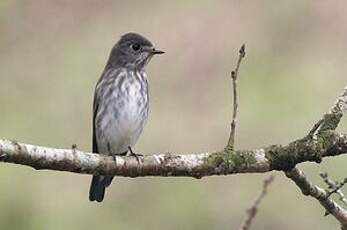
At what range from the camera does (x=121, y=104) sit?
5.12 meters

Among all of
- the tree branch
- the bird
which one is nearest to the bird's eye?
the bird

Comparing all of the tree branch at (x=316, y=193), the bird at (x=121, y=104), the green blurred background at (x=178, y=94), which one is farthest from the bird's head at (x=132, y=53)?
the green blurred background at (x=178, y=94)

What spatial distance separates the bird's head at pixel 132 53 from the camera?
5.38 meters

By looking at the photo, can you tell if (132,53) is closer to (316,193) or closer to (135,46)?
(135,46)

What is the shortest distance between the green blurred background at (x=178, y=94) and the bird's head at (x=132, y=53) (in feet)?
9.70

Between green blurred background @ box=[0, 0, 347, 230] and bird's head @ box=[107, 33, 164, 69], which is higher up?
green blurred background @ box=[0, 0, 347, 230]

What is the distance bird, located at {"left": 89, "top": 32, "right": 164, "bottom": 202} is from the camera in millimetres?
5117

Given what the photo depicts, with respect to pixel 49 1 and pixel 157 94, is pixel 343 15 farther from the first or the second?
pixel 49 1

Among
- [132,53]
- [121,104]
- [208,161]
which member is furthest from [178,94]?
[208,161]

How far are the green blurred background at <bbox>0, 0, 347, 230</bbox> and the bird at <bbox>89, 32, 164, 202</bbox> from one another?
2983mm

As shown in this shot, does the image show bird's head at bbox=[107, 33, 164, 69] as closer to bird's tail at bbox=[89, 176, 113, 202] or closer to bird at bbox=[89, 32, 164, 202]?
bird at bbox=[89, 32, 164, 202]

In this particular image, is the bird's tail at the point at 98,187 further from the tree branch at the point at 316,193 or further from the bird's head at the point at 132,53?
the tree branch at the point at 316,193

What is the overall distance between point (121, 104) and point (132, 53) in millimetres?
378

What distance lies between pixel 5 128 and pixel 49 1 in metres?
3.65
